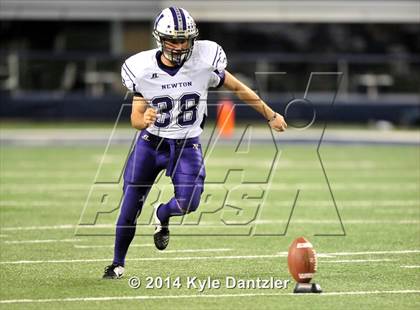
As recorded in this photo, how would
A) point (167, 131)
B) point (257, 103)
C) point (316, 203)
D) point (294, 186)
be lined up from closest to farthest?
point (167, 131)
point (257, 103)
point (316, 203)
point (294, 186)

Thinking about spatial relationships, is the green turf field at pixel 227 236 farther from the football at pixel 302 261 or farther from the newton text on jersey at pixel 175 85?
the newton text on jersey at pixel 175 85

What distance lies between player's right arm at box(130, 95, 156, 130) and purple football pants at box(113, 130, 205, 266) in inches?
11.9

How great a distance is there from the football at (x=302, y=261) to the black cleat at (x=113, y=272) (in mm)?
1315

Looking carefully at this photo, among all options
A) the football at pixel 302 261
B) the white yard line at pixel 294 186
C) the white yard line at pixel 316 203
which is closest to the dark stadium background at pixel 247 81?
the white yard line at pixel 294 186

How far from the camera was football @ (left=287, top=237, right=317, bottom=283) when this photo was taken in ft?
22.0

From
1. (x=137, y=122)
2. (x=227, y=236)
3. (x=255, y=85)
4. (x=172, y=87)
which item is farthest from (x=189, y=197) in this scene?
(x=255, y=85)

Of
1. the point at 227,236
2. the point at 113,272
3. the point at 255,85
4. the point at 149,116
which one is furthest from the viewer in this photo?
the point at 255,85

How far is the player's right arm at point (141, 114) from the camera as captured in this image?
707 centimetres

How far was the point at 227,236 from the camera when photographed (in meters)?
9.64

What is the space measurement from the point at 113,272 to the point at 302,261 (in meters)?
1.45

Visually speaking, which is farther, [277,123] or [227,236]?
[227,236]

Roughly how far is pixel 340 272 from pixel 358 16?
2083 centimetres

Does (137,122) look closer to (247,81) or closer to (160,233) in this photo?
(160,233)

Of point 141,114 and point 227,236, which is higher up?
point 141,114
